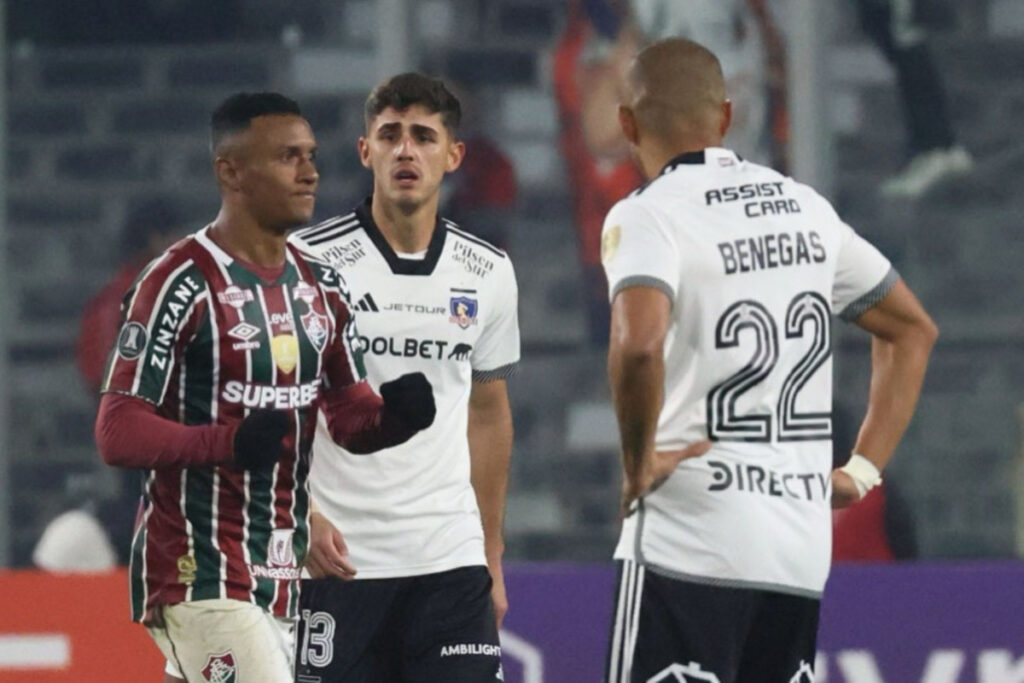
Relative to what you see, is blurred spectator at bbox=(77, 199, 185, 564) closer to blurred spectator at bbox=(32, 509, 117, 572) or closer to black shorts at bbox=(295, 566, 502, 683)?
blurred spectator at bbox=(32, 509, 117, 572)

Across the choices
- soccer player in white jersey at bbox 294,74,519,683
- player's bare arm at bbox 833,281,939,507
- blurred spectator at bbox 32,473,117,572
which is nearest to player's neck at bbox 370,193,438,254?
soccer player in white jersey at bbox 294,74,519,683

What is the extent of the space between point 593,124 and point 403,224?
3788mm

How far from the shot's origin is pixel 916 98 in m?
9.75

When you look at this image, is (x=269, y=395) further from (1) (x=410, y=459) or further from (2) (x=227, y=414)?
(1) (x=410, y=459)

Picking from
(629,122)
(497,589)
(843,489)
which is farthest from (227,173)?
(497,589)

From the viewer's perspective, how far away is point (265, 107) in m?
5.24

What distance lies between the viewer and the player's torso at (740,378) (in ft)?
16.3

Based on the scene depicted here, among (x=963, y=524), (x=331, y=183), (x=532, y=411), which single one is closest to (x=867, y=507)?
(x=963, y=524)

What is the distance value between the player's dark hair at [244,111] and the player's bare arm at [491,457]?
1275 mm

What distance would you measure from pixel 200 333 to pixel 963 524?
16.3ft

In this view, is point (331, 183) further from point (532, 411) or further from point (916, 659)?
point (916, 659)

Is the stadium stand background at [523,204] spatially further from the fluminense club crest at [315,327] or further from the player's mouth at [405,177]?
the fluminense club crest at [315,327]

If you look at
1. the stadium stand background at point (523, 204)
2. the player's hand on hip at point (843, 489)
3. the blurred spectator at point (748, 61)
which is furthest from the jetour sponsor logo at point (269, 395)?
the blurred spectator at point (748, 61)

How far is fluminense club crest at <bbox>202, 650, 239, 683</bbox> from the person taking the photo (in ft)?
16.7
